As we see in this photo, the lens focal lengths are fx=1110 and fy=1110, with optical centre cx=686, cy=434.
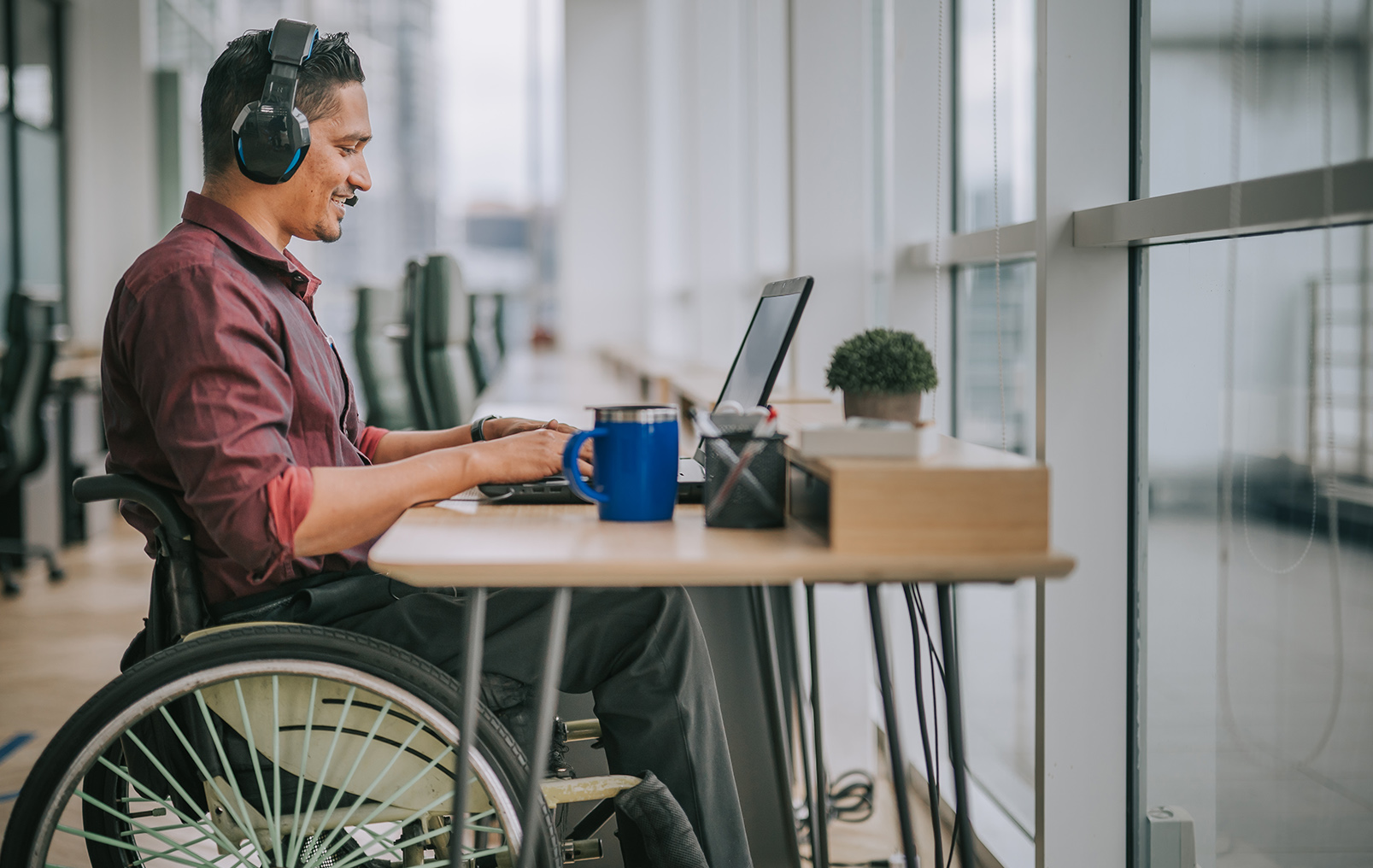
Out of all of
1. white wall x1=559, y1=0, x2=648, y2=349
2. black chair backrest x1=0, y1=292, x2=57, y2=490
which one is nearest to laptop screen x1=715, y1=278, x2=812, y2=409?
black chair backrest x1=0, y1=292, x2=57, y2=490

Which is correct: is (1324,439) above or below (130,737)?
above

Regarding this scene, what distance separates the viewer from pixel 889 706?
44.8 inches

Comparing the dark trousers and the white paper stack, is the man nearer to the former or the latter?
the dark trousers

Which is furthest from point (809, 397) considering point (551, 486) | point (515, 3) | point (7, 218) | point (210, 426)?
point (515, 3)

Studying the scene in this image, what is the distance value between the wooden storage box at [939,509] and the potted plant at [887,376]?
0.16 metres

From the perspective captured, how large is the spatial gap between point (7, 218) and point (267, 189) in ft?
19.6

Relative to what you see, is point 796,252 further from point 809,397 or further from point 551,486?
point 551,486

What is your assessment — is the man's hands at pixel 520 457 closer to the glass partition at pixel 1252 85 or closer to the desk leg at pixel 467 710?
the desk leg at pixel 467 710

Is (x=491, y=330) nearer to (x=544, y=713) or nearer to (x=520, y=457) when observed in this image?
(x=520, y=457)

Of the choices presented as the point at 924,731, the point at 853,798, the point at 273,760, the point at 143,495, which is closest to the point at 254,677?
the point at 273,760

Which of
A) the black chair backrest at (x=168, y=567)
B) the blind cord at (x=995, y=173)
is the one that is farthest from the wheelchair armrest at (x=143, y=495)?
the blind cord at (x=995, y=173)

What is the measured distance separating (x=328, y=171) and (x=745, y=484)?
70cm

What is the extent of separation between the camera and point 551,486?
131 cm

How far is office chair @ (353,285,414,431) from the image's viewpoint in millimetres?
3854
